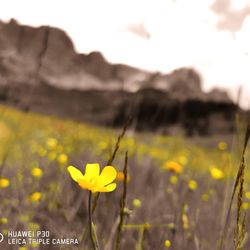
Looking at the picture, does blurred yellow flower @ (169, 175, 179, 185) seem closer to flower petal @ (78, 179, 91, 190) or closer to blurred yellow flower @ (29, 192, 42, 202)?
blurred yellow flower @ (29, 192, 42, 202)

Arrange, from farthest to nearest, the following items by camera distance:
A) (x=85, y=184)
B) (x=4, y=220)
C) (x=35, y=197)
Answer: (x=35, y=197) < (x=4, y=220) < (x=85, y=184)

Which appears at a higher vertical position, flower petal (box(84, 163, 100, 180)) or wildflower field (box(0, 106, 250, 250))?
flower petal (box(84, 163, 100, 180))

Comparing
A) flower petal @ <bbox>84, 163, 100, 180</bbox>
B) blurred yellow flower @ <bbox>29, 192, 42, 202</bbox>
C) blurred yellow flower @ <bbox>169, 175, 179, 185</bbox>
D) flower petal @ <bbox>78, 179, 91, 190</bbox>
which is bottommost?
blurred yellow flower @ <bbox>169, 175, 179, 185</bbox>

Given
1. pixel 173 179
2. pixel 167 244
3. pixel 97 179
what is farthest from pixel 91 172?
pixel 173 179

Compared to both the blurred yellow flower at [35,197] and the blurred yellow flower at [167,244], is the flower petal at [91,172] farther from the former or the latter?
the blurred yellow flower at [35,197]

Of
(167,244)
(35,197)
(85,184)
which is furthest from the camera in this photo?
(35,197)

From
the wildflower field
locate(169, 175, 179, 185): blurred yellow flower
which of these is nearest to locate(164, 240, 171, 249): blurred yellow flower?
the wildflower field

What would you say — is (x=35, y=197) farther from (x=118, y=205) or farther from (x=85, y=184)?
(x=85, y=184)

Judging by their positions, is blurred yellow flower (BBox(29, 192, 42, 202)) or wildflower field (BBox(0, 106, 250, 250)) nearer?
wildflower field (BBox(0, 106, 250, 250))

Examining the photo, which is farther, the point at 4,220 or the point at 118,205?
the point at 118,205

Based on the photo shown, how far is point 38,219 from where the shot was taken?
1651 mm

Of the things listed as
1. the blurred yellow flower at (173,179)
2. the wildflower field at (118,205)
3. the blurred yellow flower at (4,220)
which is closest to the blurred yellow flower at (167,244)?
the wildflower field at (118,205)

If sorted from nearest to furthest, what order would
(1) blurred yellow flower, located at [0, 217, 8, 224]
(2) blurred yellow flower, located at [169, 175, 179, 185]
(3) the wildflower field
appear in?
(3) the wildflower field, (1) blurred yellow flower, located at [0, 217, 8, 224], (2) blurred yellow flower, located at [169, 175, 179, 185]

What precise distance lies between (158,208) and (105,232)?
36cm
